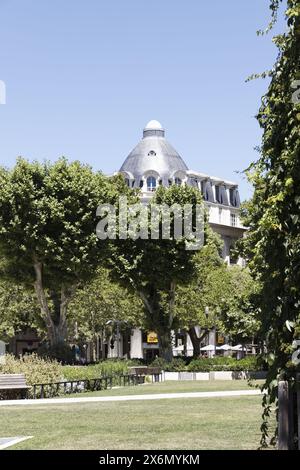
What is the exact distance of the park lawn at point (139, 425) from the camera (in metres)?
11.6

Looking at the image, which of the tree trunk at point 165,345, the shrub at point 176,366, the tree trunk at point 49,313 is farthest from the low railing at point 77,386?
the tree trunk at point 165,345

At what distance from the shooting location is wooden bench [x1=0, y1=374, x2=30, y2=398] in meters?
24.9

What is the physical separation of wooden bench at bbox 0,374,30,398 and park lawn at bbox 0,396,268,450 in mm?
4441

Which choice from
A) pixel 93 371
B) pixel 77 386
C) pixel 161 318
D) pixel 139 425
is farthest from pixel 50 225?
pixel 139 425

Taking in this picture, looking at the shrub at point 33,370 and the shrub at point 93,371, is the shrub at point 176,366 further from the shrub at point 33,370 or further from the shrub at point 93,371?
the shrub at point 33,370

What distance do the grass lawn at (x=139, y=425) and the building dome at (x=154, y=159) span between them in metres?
81.8

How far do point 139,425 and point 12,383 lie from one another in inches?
459

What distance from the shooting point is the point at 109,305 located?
2542 inches

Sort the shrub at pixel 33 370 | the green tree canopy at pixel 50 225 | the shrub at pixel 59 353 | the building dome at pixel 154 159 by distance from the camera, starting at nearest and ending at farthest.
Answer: the shrub at pixel 33 370
the green tree canopy at pixel 50 225
the shrub at pixel 59 353
the building dome at pixel 154 159

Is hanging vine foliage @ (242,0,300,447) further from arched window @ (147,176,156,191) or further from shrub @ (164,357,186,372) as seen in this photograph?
arched window @ (147,176,156,191)

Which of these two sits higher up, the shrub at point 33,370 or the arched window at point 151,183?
the arched window at point 151,183

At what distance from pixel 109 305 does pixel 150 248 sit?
16795 millimetres

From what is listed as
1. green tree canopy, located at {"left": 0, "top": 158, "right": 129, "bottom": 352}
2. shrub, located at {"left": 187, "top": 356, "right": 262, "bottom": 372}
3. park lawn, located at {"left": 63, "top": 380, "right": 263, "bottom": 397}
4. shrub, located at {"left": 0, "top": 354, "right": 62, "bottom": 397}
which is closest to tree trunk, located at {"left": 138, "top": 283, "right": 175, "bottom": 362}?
shrub, located at {"left": 187, "top": 356, "right": 262, "bottom": 372}
